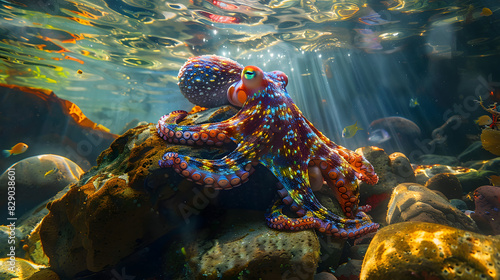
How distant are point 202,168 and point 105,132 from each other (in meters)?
9.60

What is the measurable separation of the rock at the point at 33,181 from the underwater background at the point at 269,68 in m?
0.04

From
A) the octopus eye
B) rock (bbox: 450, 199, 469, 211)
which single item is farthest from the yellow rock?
the octopus eye

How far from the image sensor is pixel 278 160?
2.79m

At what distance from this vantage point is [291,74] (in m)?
23.2

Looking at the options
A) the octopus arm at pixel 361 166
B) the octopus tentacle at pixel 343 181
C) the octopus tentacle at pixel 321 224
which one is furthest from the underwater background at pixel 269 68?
the octopus arm at pixel 361 166

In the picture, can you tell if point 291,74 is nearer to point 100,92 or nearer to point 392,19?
point 392,19

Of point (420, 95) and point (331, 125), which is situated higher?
point (420, 95)

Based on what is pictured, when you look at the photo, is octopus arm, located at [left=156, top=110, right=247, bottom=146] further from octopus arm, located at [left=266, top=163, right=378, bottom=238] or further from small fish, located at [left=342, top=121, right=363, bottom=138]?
small fish, located at [left=342, top=121, right=363, bottom=138]

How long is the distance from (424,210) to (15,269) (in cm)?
625

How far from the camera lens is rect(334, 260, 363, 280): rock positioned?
2.86 m

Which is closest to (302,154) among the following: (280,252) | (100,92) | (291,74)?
(280,252)

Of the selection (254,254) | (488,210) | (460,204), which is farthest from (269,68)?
(254,254)

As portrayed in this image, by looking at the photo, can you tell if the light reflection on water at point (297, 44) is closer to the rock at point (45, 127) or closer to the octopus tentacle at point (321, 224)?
the rock at point (45, 127)

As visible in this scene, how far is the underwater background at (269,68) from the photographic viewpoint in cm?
293
